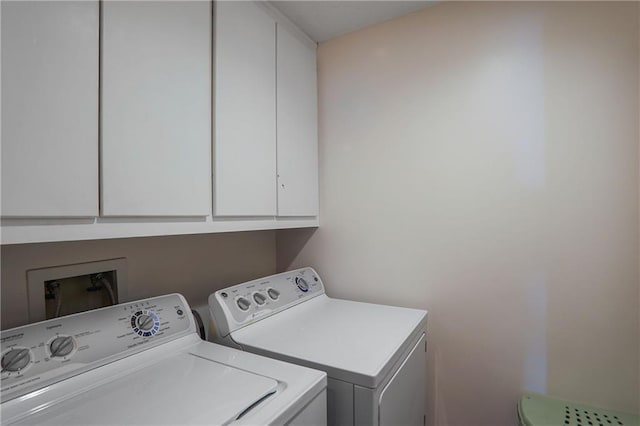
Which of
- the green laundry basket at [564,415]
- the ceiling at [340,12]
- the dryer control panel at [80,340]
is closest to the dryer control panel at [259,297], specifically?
the dryer control panel at [80,340]

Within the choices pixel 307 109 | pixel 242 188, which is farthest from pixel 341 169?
pixel 242 188

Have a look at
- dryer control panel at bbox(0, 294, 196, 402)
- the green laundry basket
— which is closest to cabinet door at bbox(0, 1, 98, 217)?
dryer control panel at bbox(0, 294, 196, 402)

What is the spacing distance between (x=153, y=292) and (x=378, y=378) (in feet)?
3.20

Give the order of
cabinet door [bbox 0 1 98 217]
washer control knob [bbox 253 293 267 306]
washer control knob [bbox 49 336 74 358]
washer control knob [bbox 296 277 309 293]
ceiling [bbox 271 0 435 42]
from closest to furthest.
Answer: cabinet door [bbox 0 1 98 217] < washer control knob [bbox 49 336 74 358] < washer control knob [bbox 253 293 267 306] < ceiling [bbox 271 0 435 42] < washer control knob [bbox 296 277 309 293]

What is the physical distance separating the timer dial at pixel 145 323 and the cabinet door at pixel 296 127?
67cm

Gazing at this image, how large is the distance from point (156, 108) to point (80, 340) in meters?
0.70

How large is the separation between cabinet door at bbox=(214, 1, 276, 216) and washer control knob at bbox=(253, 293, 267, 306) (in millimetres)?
353

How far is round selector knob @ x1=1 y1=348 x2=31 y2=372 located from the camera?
735 mm

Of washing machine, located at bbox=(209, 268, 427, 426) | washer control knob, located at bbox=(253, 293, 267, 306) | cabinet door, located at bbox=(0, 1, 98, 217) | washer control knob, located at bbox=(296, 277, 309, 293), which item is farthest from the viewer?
washer control knob, located at bbox=(296, 277, 309, 293)

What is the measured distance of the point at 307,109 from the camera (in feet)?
5.57

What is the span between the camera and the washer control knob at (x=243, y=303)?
123 centimetres

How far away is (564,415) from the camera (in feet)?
3.86

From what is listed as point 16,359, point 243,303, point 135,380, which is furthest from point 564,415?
point 16,359

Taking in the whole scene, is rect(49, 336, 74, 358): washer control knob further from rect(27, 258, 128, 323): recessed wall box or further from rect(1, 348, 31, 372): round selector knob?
rect(27, 258, 128, 323): recessed wall box
